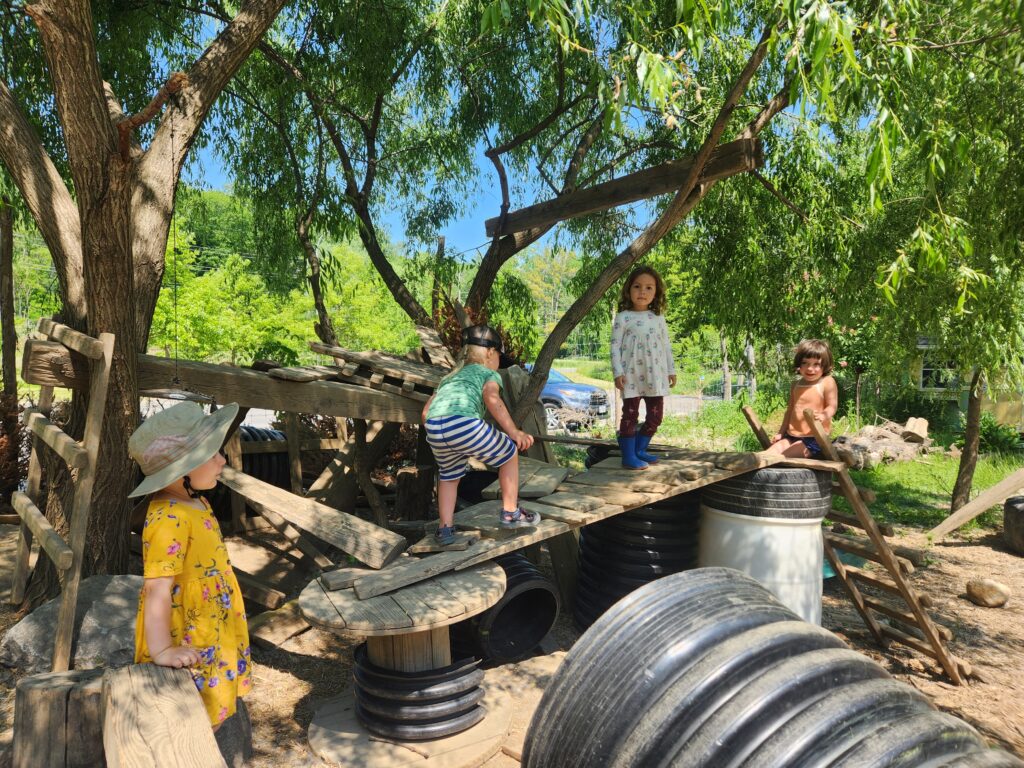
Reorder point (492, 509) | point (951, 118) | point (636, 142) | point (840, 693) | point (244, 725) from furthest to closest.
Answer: point (636, 142) → point (951, 118) → point (492, 509) → point (244, 725) → point (840, 693)

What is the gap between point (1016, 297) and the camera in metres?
7.23

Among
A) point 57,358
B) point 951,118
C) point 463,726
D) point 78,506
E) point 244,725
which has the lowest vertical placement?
point 463,726

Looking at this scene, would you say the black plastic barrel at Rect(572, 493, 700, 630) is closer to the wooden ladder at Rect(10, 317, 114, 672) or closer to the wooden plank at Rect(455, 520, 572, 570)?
the wooden plank at Rect(455, 520, 572, 570)

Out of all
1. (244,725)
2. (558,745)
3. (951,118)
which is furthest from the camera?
(951,118)

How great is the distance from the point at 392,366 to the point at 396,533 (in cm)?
150

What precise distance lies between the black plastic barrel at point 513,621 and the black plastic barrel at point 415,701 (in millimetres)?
692

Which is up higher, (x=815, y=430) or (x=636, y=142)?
(x=636, y=142)

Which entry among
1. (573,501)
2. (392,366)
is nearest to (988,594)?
(573,501)

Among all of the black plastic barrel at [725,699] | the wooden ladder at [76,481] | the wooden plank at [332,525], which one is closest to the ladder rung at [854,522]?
the black plastic barrel at [725,699]

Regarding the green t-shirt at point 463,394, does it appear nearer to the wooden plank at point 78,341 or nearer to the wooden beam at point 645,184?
the wooden plank at point 78,341

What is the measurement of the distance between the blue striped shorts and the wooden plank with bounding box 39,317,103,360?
6.42 feet

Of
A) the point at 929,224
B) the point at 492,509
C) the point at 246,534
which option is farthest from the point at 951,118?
the point at 246,534

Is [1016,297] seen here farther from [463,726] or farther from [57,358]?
[57,358]

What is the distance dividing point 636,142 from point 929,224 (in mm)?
4612
